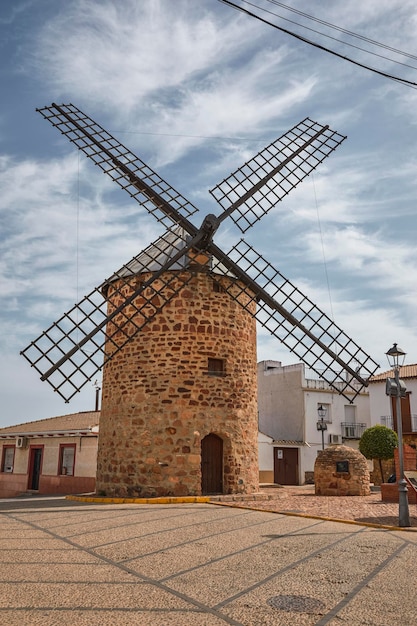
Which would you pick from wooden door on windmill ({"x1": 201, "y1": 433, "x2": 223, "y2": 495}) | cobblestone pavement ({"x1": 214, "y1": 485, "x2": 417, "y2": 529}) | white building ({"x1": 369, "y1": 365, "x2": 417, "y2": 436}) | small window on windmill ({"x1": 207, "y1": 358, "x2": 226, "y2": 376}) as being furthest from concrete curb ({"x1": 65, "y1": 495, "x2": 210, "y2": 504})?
white building ({"x1": 369, "y1": 365, "x2": 417, "y2": 436})

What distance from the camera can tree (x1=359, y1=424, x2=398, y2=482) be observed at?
850 inches

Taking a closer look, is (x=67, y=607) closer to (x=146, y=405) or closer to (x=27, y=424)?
(x=146, y=405)

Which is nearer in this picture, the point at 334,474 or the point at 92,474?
the point at 334,474

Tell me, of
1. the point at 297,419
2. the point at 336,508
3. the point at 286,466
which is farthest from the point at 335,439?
the point at 336,508

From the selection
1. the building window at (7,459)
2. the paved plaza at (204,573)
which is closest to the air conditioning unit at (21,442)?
the building window at (7,459)

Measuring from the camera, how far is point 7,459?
21203 mm

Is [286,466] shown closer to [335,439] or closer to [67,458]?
[335,439]

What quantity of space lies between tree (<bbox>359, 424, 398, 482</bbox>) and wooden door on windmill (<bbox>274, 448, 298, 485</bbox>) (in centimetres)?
391

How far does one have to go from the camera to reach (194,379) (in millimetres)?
12883

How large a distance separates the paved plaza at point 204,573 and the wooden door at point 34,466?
1114 centimetres

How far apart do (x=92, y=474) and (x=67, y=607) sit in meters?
13.3

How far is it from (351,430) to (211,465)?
1641 cm

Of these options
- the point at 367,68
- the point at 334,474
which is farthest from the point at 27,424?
the point at 367,68

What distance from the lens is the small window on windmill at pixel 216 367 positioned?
43.5 ft
